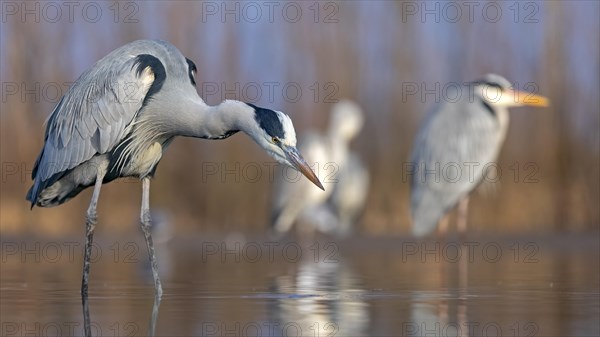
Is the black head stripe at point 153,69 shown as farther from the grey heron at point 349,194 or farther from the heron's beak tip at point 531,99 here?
the grey heron at point 349,194

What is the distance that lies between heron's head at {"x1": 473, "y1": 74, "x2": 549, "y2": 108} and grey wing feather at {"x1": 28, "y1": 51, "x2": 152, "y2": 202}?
6.67 m

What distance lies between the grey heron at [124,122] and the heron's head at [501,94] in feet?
21.1

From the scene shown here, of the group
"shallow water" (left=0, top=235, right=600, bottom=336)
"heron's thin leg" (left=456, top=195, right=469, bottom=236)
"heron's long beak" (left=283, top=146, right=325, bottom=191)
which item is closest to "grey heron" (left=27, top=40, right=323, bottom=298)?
"heron's long beak" (left=283, top=146, right=325, bottom=191)

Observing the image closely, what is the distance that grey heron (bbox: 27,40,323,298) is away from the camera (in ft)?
24.0

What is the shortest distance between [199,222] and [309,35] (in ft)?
8.07

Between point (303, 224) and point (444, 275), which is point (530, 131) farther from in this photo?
point (444, 275)

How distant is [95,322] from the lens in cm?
541

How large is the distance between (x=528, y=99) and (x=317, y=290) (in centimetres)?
686

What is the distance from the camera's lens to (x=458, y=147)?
44.5ft

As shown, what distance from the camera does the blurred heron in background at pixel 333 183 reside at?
1469 cm

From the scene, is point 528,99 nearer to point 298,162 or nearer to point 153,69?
point 153,69

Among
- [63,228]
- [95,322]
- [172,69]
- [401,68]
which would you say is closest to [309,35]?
[401,68]

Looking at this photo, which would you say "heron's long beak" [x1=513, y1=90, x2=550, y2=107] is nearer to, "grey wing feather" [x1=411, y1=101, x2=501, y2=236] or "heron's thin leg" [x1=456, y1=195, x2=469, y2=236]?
"grey wing feather" [x1=411, y1=101, x2=501, y2=236]

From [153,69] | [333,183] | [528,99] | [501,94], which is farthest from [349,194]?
[153,69]
